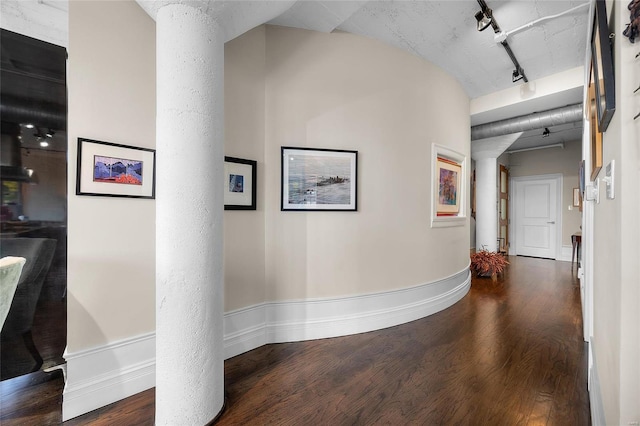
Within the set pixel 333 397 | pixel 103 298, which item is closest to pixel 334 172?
pixel 333 397

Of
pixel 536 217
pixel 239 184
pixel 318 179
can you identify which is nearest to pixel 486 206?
pixel 536 217

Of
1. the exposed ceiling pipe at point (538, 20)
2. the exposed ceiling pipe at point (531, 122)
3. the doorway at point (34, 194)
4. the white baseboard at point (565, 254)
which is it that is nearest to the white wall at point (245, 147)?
the doorway at point (34, 194)

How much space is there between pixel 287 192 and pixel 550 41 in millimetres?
3208

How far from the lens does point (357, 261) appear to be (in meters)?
2.84

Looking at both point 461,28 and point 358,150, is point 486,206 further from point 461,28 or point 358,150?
point 358,150

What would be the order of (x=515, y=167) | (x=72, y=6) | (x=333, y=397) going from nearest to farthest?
(x=72, y=6) < (x=333, y=397) < (x=515, y=167)

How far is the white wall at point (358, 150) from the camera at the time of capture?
2596mm

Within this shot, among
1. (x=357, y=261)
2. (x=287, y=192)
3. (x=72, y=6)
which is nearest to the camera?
(x=72, y=6)

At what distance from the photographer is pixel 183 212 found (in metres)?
1.50

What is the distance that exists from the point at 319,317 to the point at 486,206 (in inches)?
201

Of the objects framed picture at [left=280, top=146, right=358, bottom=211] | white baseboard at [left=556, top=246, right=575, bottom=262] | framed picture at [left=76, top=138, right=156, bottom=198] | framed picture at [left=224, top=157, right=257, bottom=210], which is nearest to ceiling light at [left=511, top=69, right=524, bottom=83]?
framed picture at [left=280, top=146, right=358, bottom=211]

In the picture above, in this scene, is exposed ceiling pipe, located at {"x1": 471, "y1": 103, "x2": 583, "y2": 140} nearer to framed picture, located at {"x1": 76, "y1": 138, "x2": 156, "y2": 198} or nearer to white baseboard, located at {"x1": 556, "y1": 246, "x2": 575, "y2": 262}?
white baseboard, located at {"x1": 556, "y1": 246, "x2": 575, "y2": 262}

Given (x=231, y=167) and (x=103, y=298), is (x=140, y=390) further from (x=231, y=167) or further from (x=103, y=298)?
(x=231, y=167)

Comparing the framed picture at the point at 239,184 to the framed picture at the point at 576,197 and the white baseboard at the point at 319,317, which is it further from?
the framed picture at the point at 576,197
